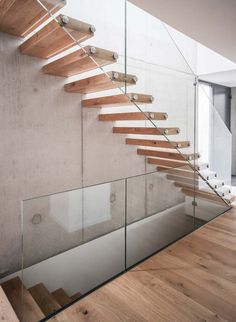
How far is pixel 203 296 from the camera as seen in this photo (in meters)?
1.85

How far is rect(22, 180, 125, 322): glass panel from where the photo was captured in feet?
5.57

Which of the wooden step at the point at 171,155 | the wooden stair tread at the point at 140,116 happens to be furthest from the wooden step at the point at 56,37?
the wooden step at the point at 171,155

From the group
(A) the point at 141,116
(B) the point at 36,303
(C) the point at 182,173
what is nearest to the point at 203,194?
(C) the point at 182,173

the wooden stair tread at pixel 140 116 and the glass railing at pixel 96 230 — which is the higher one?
the wooden stair tread at pixel 140 116

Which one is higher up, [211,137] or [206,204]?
[211,137]

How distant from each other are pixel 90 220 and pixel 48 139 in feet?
3.90

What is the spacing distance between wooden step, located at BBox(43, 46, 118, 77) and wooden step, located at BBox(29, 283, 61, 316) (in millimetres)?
1740

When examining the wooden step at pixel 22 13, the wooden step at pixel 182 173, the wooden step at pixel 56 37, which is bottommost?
the wooden step at pixel 182 173

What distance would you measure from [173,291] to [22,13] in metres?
2.37

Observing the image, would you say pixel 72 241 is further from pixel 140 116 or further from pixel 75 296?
pixel 140 116

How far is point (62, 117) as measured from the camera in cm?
296

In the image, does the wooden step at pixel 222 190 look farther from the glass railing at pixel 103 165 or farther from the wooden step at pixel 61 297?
the wooden step at pixel 61 297

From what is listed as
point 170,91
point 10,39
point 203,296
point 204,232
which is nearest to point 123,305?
point 203,296

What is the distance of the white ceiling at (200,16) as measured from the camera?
2.17 m
